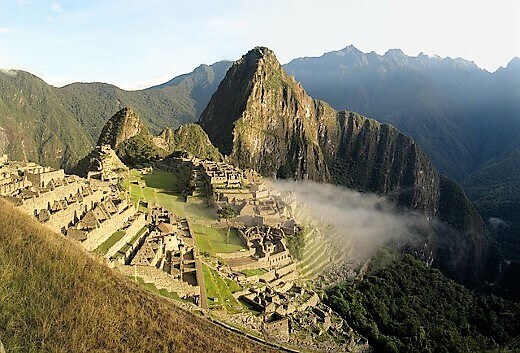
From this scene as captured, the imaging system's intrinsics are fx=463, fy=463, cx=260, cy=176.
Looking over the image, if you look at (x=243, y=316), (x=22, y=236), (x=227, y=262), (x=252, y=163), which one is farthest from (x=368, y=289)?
(x=252, y=163)

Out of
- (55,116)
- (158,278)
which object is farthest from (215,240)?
(55,116)

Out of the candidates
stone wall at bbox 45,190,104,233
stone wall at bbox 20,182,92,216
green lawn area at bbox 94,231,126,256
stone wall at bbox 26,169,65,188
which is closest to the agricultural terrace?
green lawn area at bbox 94,231,126,256

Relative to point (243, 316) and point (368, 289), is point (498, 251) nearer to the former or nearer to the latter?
point (368, 289)

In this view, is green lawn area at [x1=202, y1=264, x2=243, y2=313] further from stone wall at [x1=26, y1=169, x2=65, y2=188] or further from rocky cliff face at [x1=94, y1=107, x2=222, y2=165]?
rocky cliff face at [x1=94, y1=107, x2=222, y2=165]

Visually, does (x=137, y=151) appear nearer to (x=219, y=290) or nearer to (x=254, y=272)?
(x=254, y=272)

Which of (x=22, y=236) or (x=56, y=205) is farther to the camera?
(x=56, y=205)

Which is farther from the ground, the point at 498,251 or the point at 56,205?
the point at 56,205
